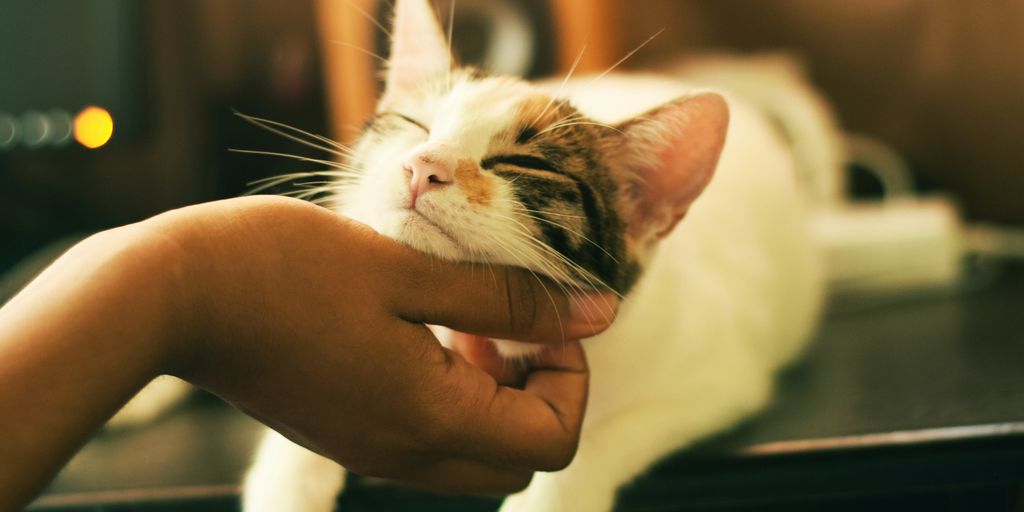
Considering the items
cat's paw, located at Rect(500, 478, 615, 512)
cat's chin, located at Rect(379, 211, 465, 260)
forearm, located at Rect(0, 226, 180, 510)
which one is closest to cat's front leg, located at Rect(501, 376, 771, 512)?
cat's paw, located at Rect(500, 478, 615, 512)

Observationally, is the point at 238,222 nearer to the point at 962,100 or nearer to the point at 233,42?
the point at 233,42

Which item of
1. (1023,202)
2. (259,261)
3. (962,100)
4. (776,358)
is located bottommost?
(776,358)

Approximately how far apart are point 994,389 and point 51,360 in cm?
98

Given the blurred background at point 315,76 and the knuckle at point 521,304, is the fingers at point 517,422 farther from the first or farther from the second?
the blurred background at point 315,76

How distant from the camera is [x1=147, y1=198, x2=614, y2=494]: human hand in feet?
1.56

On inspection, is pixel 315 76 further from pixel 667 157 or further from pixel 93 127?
pixel 667 157

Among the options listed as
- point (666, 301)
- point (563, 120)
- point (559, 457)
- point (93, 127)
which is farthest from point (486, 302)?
point (93, 127)

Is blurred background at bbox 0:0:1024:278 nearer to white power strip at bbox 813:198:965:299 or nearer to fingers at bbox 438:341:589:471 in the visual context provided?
white power strip at bbox 813:198:965:299

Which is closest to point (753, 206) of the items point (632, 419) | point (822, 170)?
point (632, 419)

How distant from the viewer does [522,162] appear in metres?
0.68

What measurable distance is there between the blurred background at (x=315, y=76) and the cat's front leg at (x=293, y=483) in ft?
2.50

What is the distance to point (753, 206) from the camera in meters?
1.16

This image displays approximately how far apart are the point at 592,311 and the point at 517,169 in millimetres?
143

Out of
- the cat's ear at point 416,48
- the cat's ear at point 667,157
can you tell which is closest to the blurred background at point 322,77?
the cat's ear at point 416,48
